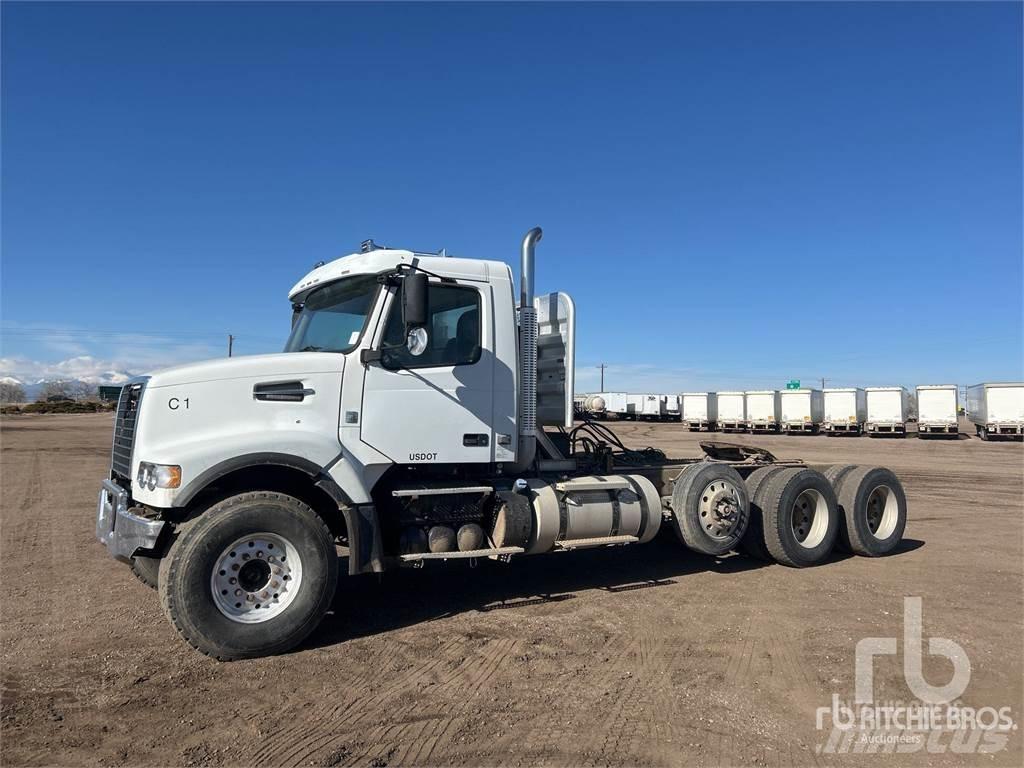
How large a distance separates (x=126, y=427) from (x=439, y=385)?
271cm

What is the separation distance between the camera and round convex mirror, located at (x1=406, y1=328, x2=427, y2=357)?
20.3ft

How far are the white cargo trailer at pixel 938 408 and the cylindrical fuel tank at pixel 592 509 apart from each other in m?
37.5

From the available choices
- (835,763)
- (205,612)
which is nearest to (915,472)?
(835,763)

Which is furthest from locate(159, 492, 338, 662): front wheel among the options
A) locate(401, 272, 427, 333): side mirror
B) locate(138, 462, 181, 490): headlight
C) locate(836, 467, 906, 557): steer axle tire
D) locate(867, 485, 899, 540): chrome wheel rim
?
locate(867, 485, 899, 540): chrome wheel rim

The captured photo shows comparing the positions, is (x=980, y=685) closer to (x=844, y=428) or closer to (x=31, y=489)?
(x=31, y=489)

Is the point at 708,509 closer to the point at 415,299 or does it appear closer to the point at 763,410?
the point at 415,299

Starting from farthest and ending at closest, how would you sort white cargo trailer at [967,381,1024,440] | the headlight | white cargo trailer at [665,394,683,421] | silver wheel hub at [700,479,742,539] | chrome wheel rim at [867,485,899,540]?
white cargo trailer at [665,394,683,421]
white cargo trailer at [967,381,1024,440]
chrome wheel rim at [867,485,899,540]
silver wheel hub at [700,479,742,539]
the headlight

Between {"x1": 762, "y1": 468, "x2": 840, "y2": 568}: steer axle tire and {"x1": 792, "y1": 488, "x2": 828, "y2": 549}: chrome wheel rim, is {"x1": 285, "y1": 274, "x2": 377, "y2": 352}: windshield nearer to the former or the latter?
{"x1": 762, "y1": 468, "x2": 840, "y2": 568}: steer axle tire

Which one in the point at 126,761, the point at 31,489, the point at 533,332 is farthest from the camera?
the point at 31,489

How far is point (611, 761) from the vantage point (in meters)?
3.84

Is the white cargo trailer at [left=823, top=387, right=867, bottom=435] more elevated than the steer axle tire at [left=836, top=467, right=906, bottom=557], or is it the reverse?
the white cargo trailer at [left=823, top=387, right=867, bottom=435]

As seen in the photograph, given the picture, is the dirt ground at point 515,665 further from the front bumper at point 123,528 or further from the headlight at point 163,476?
the headlight at point 163,476

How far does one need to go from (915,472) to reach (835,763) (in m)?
20.0

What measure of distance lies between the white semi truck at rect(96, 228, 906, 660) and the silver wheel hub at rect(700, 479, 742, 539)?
0.02 meters
